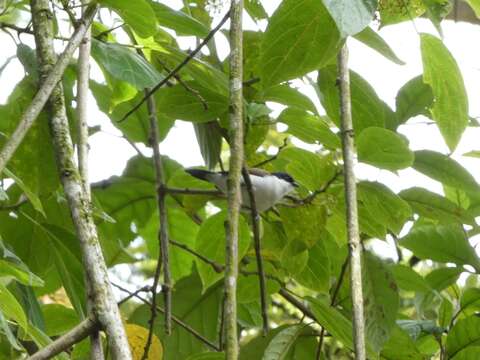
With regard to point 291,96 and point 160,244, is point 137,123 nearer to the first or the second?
point 160,244

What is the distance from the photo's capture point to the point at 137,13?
172 centimetres

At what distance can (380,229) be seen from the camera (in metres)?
2.18

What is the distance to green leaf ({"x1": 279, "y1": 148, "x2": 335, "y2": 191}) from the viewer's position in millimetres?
2146

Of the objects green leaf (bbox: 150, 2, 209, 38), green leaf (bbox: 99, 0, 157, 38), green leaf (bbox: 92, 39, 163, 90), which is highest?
green leaf (bbox: 150, 2, 209, 38)

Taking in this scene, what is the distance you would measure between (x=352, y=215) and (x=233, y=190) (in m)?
0.29

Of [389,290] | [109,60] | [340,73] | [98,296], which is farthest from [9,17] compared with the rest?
[98,296]

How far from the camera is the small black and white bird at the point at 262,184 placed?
258 cm

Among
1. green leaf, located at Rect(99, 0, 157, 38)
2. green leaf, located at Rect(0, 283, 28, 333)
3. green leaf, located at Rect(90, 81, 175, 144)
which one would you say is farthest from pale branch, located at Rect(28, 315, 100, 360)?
green leaf, located at Rect(90, 81, 175, 144)

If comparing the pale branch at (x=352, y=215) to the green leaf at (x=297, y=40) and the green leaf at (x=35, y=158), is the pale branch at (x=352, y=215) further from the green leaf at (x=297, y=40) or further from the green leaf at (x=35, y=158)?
the green leaf at (x=35, y=158)

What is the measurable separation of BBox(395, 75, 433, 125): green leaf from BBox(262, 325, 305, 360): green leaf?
74 cm

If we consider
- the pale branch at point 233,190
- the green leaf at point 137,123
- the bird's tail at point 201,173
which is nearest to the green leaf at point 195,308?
the bird's tail at point 201,173

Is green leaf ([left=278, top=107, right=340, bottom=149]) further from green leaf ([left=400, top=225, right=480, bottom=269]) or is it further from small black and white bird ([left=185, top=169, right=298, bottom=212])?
green leaf ([left=400, top=225, right=480, bottom=269])

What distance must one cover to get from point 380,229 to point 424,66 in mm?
506

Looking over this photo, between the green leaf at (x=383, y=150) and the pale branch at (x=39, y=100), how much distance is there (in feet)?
2.25
